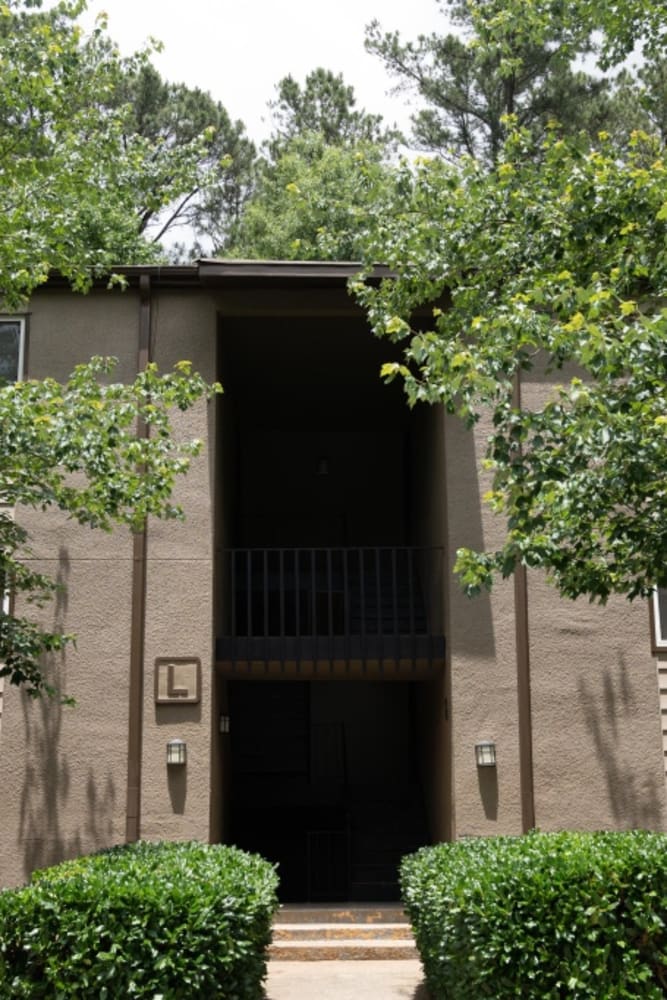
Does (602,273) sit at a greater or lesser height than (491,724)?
greater

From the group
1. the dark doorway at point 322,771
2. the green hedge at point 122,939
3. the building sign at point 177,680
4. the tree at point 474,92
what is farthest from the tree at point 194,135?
the green hedge at point 122,939

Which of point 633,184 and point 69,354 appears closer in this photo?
point 633,184

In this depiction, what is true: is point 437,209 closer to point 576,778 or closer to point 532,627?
point 532,627

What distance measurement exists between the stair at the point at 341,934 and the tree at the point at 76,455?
3441 mm

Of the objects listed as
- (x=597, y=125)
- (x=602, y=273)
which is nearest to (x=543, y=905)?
(x=602, y=273)

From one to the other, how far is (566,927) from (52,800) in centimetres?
615

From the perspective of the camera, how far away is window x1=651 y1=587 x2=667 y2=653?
1137 cm

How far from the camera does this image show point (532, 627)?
37.5ft

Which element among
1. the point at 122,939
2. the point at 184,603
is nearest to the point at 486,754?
the point at 184,603

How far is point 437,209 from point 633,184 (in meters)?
1.56

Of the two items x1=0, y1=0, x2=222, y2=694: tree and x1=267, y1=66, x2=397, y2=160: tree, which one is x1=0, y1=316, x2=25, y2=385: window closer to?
x1=0, y1=0, x2=222, y2=694: tree

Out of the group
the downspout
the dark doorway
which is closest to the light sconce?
the downspout

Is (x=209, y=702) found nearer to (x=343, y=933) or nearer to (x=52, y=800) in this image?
(x=52, y=800)

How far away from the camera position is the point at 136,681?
11.2 metres
